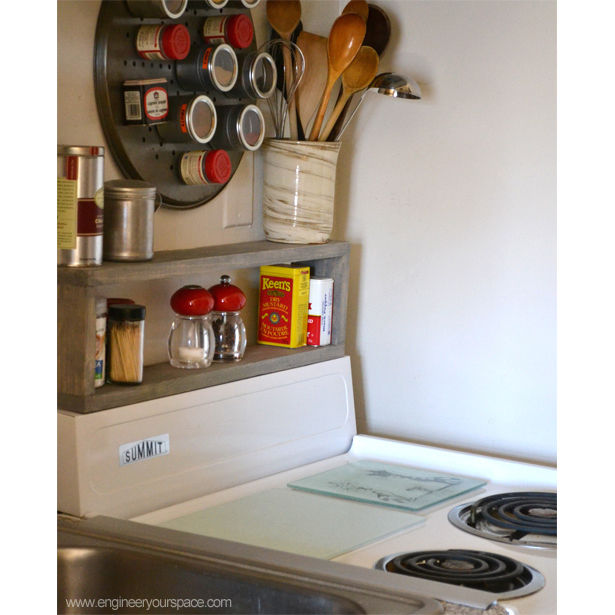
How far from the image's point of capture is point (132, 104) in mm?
1606

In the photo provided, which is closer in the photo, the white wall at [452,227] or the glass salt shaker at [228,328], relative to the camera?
the glass salt shaker at [228,328]

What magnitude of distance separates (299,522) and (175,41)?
845 millimetres

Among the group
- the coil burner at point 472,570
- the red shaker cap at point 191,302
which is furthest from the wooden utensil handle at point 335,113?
the coil burner at point 472,570

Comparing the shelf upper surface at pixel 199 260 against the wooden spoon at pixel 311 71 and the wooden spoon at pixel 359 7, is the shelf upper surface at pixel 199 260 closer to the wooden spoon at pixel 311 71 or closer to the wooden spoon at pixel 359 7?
the wooden spoon at pixel 311 71

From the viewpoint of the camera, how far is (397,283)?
83.4 inches

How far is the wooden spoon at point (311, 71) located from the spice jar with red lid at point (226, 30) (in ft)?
0.67

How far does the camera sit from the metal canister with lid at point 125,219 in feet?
4.97

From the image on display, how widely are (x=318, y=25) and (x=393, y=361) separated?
0.78 metres

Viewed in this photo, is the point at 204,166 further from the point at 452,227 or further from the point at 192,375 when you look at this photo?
the point at 452,227

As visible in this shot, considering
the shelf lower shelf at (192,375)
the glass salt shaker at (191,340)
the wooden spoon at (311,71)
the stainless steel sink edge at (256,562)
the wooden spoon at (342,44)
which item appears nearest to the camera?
the stainless steel sink edge at (256,562)

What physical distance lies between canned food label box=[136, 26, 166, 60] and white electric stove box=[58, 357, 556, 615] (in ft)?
1.97

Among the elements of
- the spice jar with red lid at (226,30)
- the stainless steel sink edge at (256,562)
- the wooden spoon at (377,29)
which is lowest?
the stainless steel sink edge at (256,562)

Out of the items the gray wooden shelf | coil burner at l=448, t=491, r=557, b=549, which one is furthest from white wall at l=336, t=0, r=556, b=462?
coil burner at l=448, t=491, r=557, b=549
